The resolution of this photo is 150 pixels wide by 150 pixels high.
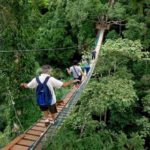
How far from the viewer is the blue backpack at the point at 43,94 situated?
4.98 meters

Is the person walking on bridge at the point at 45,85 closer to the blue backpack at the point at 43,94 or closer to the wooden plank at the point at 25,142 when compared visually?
the blue backpack at the point at 43,94

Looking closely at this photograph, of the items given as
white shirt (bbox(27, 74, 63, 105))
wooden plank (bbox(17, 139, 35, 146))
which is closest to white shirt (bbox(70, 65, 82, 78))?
wooden plank (bbox(17, 139, 35, 146))

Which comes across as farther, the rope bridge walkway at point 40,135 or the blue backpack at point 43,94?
the rope bridge walkway at point 40,135

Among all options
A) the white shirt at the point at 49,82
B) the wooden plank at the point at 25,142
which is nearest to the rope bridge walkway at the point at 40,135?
the wooden plank at the point at 25,142

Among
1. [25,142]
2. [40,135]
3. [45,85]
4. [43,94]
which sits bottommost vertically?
[25,142]

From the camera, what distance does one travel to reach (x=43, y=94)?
200 inches

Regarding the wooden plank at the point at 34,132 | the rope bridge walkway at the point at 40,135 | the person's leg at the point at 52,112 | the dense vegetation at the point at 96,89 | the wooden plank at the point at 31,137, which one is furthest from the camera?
the dense vegetation at the point at 96,89

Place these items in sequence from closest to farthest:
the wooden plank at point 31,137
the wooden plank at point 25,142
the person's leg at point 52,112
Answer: the person's leg at point 52,112, the wooden plank at point 25,142, the wooden plank at point 31,137

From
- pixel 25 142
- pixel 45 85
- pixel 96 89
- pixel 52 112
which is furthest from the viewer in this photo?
pixel 96 89

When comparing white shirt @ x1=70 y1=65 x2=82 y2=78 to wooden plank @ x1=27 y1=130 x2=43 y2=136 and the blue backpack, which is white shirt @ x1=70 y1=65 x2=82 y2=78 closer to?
wooden plank @ x1=27 y1=130 x2=43 y2=136

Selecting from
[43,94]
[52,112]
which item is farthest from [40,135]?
[43,94]

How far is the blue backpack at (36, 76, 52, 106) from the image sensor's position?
4.98m

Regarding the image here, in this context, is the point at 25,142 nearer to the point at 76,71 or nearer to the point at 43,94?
the point at 43,94

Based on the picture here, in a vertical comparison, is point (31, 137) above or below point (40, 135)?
below
